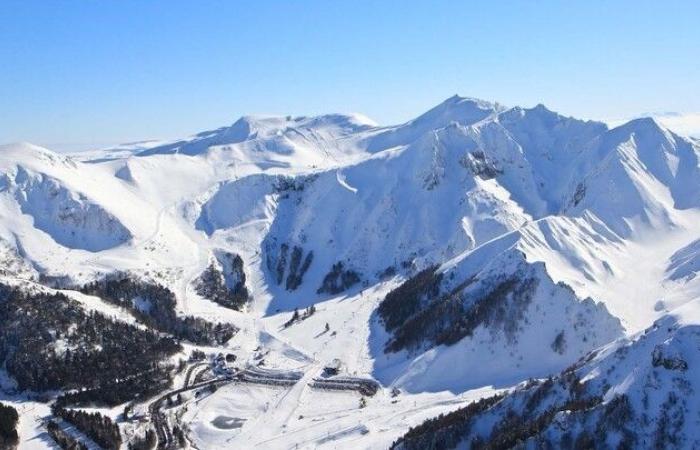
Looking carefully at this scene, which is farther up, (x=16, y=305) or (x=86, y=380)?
(x=16, y=305)

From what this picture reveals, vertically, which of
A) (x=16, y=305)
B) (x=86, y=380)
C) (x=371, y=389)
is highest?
(x=16, y=305)

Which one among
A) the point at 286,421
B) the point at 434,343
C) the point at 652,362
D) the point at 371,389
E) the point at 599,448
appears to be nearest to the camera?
the point at 599,448

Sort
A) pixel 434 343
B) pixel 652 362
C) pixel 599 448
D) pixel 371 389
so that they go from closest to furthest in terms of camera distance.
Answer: pixel 599 448 → pixel 652 362 → pixel 371 389 → pixel 434 343

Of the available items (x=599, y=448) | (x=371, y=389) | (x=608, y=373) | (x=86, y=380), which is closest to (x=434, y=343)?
(x=371, y=389)

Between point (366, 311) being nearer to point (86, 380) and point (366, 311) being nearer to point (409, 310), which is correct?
point (409, 310)

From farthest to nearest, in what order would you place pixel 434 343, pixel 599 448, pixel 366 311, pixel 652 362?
pixel 366 311 → pixel 434 343 → pixel 652 362 → pixel 599 448

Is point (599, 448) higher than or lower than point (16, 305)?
lower

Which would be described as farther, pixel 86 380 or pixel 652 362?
pixel 86 380

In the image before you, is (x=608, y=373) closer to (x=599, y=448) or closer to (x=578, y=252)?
(x=599, y=448)

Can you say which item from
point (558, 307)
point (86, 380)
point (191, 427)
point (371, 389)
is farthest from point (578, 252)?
point (86, 380)
